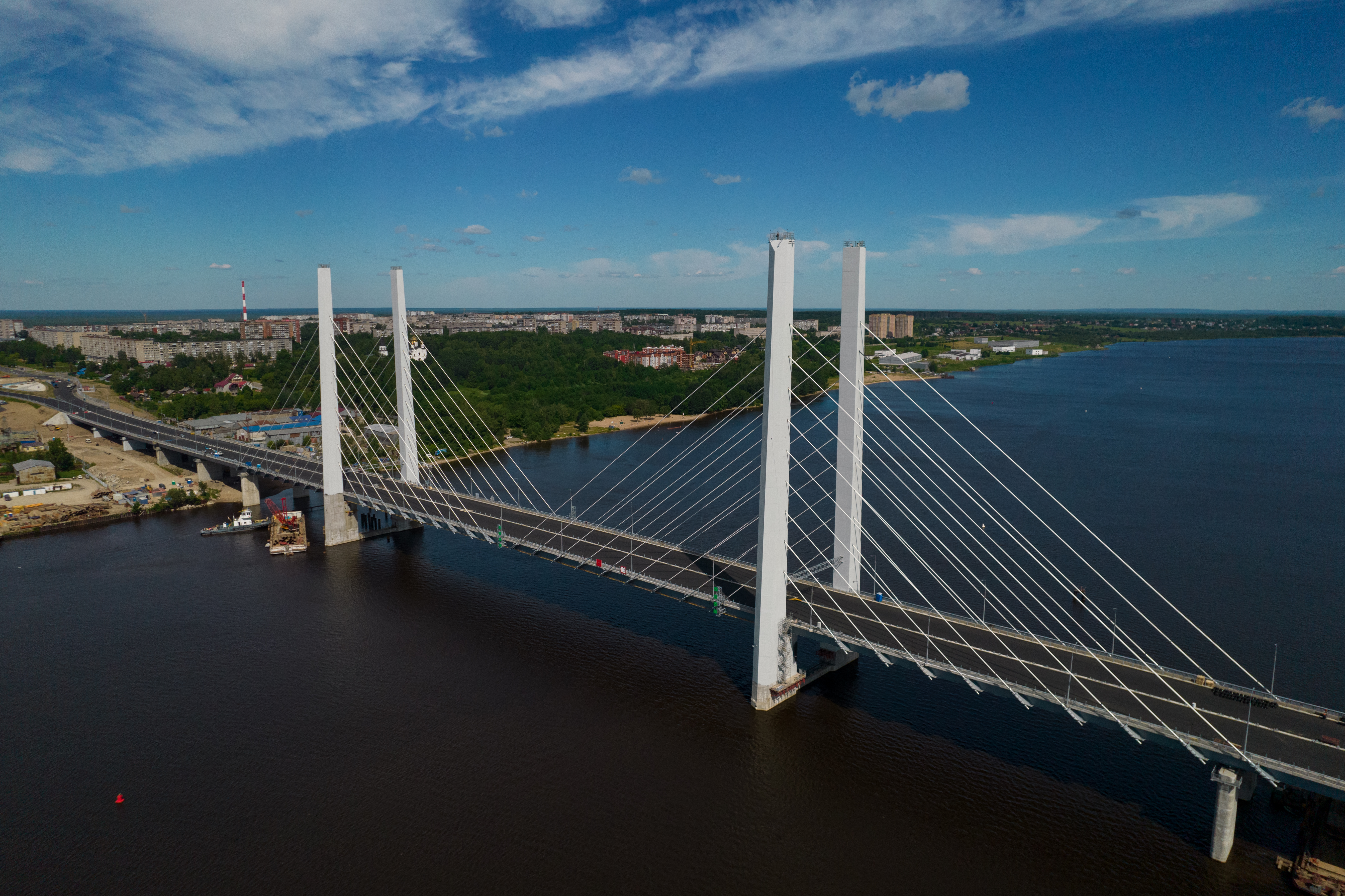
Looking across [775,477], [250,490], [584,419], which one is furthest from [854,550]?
[584,419]

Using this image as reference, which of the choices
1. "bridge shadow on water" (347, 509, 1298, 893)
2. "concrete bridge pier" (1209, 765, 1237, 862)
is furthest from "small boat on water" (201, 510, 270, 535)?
"concrete bridge pier" (1209, 765, 1237, 862)

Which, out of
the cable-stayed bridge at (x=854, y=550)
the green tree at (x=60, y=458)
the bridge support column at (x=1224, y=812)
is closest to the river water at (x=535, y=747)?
the bridge support column at (x=1224, y=812)

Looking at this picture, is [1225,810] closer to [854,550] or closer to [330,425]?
[854,550]

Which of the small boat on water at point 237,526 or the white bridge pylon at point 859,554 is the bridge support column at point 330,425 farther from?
the small boat on water at point 237,526

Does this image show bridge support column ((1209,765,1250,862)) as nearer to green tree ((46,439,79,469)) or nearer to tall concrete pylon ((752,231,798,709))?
tall concrete pylon ((752,231,798,709))

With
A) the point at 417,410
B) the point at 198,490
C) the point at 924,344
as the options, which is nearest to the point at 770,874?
the point at 198,490
